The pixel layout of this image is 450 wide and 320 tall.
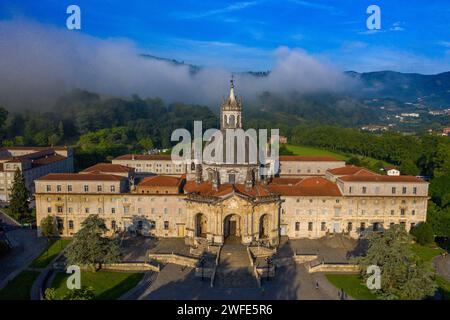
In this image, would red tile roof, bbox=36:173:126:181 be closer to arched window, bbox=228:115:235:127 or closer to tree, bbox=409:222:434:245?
arched window, bbox=228:115:235:127

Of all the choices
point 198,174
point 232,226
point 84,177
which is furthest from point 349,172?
point 84,177

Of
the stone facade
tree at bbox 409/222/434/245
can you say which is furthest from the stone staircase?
Answer: the stone facade

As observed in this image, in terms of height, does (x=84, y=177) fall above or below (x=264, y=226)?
above

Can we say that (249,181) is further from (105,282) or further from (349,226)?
(105,282)

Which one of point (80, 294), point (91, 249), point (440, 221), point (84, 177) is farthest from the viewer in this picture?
point (84, 177)
